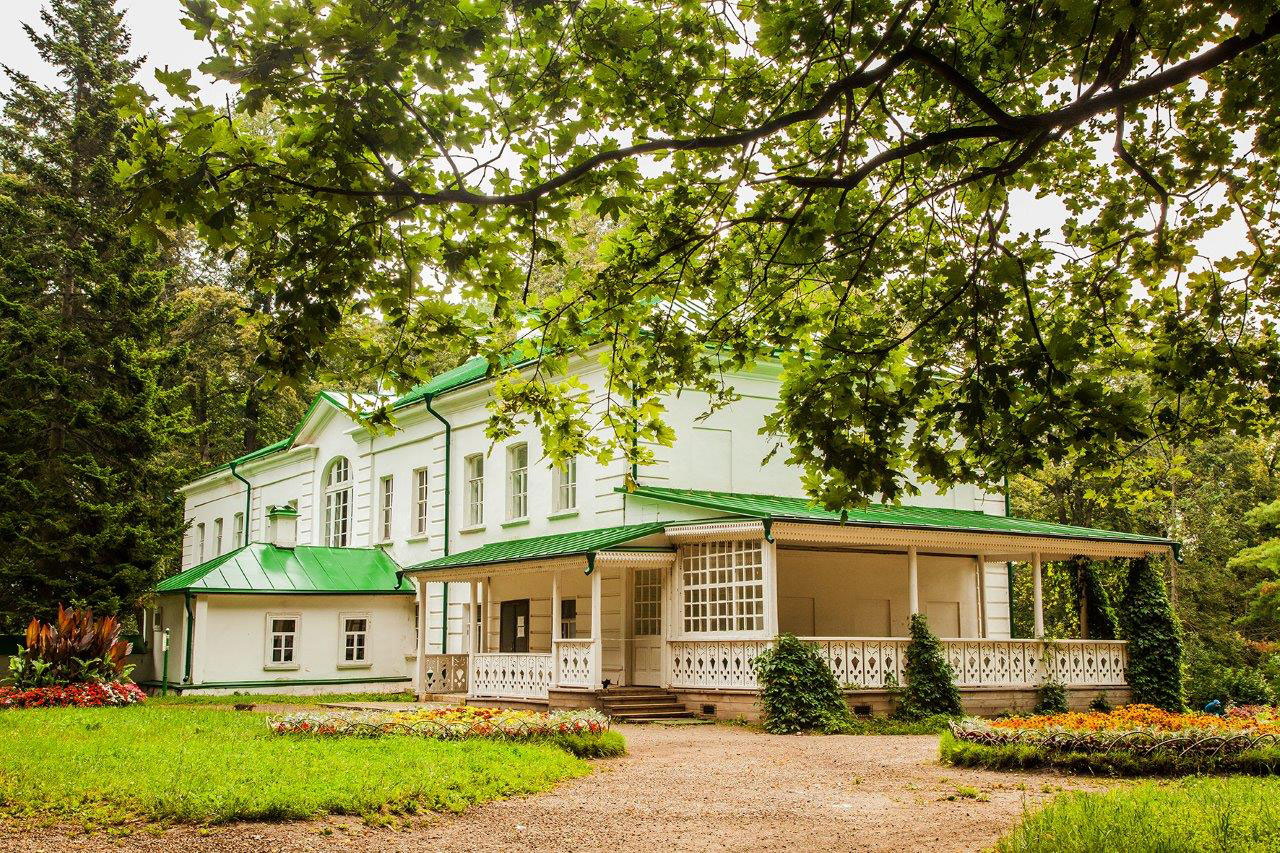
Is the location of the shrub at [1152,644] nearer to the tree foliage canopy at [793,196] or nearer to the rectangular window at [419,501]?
the tree foliage canopy at [793,196]

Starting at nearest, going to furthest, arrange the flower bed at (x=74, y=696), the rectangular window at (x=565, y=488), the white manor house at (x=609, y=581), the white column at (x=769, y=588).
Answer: the white column at (x=769, y=588) < the flower bed at (x=74, y=696) < the white manor house at (x=609, y=581) < the rectangular window at (x=565, y=488)

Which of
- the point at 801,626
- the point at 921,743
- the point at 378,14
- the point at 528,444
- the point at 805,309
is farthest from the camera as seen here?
the point at 528,444

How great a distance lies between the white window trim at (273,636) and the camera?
25.3 meters

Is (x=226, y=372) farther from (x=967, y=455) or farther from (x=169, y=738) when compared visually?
(x=967, y=455)

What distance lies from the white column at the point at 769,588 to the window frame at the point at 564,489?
6007 mm

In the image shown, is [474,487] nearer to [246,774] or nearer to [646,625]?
[646,625]

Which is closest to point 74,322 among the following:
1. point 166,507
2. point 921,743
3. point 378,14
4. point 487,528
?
point 166,507

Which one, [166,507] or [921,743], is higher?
[166,507]

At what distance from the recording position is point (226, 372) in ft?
142

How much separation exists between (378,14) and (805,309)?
474cm

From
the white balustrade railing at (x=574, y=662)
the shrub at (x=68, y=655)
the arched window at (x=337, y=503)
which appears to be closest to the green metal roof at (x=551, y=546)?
the white balustrade railing at (x=574, y=662)

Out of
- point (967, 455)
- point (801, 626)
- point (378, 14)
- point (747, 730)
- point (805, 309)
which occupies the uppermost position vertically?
point (378, 14)

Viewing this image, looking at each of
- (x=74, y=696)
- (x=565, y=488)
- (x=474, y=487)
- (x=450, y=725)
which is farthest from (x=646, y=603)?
(x=74, y=696)

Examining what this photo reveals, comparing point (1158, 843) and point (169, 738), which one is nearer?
point (1158, 843)
